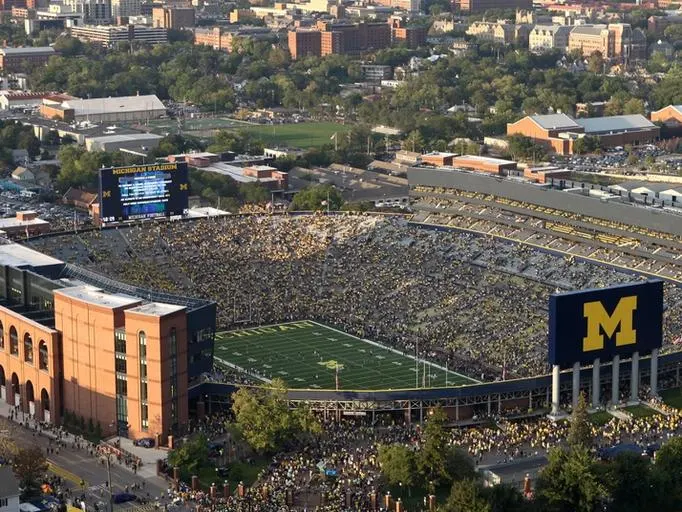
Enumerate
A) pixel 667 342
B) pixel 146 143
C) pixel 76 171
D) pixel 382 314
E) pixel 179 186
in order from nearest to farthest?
1. pixel 667 342
2. pixel 382 314
3. pixel 179 186
4. pixel 76 171
5. pixel 146 143

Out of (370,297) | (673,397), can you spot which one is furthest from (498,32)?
(673,397)

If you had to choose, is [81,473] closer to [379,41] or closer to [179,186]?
[179,186]

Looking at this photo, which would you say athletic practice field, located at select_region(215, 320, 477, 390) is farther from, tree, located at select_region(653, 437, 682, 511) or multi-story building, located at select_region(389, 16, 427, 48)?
multi-story building, located at select_region(389, 16, 427, 48)

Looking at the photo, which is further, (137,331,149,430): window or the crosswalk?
(137,331,149,430): window

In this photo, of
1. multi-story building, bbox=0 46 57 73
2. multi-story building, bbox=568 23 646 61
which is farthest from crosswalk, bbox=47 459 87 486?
multi-story building, bbox=568 23 646 61

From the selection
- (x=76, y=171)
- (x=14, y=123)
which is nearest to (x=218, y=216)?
(x=76, y=171)

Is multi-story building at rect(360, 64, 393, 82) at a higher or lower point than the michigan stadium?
higher
